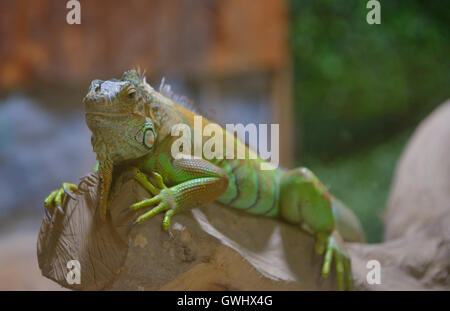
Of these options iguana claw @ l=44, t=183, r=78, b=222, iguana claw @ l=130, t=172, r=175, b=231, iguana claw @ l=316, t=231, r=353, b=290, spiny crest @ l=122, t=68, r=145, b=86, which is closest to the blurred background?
iguana claw @ l=316, t=231, r=353, b=290

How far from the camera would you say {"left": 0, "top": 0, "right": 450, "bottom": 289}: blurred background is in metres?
5.44

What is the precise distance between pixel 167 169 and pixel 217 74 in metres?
4.00

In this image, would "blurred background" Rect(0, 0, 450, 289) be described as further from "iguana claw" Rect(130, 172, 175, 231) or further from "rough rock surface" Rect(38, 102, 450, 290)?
"iguana claw" Rect(130, 172, 175, 231)

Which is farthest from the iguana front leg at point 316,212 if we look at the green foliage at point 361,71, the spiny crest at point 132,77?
the green foliage at point 361,71

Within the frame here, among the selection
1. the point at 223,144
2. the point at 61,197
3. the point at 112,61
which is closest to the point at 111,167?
the point at 61,197

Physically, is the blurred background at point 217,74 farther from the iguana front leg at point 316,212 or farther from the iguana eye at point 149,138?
the iguana eye at point 149,138

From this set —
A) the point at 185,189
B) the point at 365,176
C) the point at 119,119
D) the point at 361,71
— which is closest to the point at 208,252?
the point at 185,189

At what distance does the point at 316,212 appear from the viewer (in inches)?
122

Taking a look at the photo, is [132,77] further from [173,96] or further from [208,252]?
[208,252]

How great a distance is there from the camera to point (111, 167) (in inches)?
89.6

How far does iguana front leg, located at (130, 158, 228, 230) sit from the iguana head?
0.54 feet

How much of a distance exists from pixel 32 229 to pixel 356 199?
4.04m

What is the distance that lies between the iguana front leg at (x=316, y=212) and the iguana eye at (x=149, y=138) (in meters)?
1.17

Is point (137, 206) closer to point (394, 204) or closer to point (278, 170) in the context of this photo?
point (278, 170)
